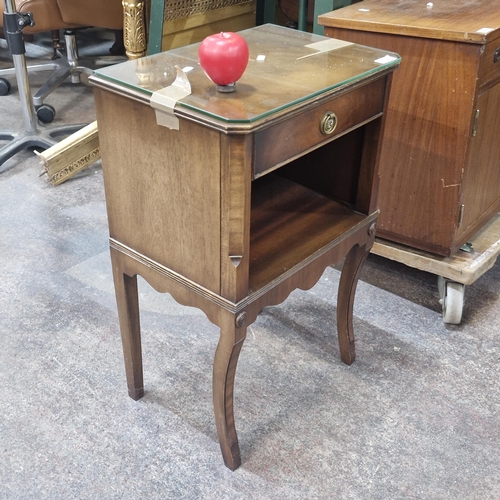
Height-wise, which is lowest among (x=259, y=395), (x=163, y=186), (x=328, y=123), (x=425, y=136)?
(x=259, y=395)

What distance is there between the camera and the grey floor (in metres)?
1.50

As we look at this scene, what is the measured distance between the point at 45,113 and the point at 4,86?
516mm

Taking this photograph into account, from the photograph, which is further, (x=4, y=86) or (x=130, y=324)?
(x=4, y=86)

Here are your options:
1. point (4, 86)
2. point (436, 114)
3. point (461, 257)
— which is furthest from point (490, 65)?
point (4, 86)

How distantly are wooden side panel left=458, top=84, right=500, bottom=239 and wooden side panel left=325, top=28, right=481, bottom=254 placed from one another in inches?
2.1

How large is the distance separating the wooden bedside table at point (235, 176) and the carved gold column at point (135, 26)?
112cm

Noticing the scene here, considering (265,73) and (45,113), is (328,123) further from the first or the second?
(45,113)

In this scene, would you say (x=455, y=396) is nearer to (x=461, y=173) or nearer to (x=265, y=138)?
(x=461, y=173)

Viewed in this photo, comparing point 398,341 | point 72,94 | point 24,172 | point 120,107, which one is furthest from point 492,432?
point 72,94

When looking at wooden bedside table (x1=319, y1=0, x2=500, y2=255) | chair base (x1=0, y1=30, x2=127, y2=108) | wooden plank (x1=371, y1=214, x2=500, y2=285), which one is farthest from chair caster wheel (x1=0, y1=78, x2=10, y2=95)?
wooden plank (x1=371, y1=214, x2=500, y2=285)

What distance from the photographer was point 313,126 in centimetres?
124

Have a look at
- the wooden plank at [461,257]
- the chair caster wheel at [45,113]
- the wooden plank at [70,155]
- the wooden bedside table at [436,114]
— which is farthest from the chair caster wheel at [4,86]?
the wooden plank at [461,257]

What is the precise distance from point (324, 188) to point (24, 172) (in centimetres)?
171

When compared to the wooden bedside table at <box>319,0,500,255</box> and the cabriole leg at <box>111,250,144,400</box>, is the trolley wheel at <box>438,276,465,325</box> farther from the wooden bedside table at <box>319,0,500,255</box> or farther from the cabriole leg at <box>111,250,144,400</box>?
the cabriole leg at <box>111,250,144,400</box>
